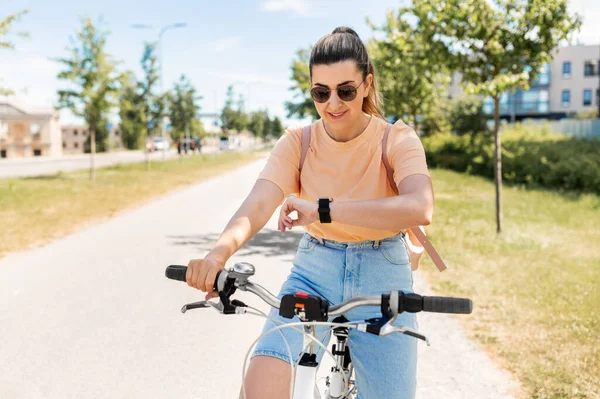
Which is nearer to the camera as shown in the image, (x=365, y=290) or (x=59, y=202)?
(x=365, y=290)

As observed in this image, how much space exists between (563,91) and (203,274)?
72668 mm

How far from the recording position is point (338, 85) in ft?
7.32

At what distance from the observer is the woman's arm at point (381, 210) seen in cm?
201

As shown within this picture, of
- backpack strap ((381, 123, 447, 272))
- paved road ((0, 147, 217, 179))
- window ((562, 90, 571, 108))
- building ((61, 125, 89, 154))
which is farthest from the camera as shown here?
building ((61, 125, 89, 154))

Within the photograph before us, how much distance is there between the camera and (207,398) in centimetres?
404

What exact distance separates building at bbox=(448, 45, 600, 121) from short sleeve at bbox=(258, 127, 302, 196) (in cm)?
6542

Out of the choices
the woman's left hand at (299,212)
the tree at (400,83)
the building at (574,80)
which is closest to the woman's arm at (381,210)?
the woman's left hand at (299,212)

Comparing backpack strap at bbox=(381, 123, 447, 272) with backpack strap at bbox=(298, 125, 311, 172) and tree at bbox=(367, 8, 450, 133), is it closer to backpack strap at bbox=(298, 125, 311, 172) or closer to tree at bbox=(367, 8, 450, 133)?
backpack strap at bbox=(298, 125, 311, 172)

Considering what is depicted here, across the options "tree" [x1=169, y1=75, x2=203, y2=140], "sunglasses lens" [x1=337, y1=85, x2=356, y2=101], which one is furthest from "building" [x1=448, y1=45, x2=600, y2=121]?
"sunglasses lens" [x1=337, y1=85, x2=356, y2=101]

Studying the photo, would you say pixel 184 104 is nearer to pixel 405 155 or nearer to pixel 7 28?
pixel 7 28

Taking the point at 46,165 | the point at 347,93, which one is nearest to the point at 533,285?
the point at 347,93

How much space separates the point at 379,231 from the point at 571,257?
7490mm

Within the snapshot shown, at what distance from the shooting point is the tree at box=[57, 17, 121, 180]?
900 inches

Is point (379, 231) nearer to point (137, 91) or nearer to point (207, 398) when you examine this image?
point (207, 398)
